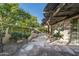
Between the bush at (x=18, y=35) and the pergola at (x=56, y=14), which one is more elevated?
the pergola at (x=56, y=14)

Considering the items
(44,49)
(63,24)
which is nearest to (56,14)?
(63,24)

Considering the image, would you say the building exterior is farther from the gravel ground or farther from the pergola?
the gravel ground

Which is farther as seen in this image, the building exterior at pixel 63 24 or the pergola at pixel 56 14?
the building exterior at pixel 63 24

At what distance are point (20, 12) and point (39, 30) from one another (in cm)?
42

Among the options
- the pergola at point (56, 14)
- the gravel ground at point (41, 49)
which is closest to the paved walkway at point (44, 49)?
the gravel ground at point (41, 49)

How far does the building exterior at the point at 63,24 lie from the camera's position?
321 centimetres

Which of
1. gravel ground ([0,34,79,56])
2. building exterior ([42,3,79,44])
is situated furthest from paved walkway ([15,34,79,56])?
building exterior ([42,3,79,44])

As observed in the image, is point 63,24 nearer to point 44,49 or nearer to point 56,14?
point 56,14

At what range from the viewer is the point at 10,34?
321 centimetres

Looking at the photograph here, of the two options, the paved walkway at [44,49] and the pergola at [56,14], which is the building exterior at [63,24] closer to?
the pergola at [56,14]

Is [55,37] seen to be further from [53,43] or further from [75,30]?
[75,30]

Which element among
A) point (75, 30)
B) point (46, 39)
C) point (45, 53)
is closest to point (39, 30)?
point (46, 39)

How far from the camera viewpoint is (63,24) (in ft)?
10.8

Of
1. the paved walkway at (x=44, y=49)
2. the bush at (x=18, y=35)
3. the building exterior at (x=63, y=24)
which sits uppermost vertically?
the building exterior at (x=63, y=24)
